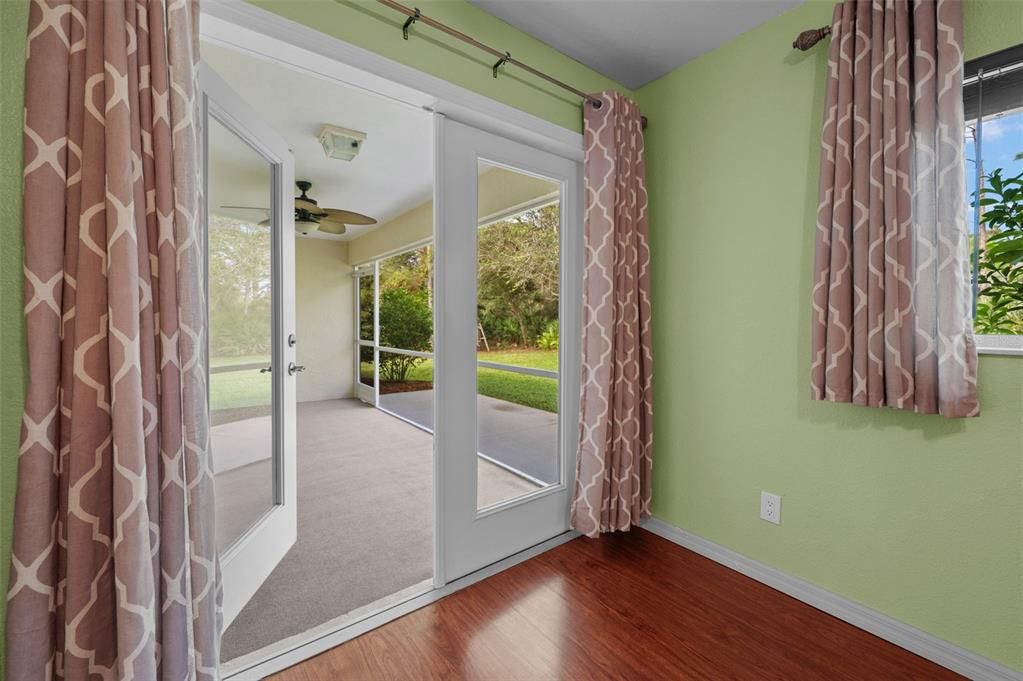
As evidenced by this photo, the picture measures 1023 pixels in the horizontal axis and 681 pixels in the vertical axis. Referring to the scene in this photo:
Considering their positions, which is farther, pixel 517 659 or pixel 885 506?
pixel 885 506

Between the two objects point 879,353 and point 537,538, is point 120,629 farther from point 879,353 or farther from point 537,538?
point 879,353

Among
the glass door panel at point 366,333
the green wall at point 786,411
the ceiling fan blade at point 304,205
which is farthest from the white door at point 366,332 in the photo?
the green wall at point 786,411

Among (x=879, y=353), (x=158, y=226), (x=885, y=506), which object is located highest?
(x=158, y=226)

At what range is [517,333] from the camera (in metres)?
2.18

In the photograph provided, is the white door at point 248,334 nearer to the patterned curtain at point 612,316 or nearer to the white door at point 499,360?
the white door at point 499,360

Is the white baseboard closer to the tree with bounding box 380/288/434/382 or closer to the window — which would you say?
the window

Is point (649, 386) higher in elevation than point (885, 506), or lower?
higher

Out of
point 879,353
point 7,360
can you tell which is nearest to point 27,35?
point 7,360

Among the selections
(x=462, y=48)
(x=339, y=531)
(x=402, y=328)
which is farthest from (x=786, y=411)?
(x=402, y=328)

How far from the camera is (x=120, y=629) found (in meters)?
0.92

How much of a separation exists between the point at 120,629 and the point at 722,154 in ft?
8.76

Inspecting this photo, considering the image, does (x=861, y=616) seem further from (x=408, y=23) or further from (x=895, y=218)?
(x=408, y=23)

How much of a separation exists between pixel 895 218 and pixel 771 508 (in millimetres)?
1265

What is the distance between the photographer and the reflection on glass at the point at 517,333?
6.64ft
